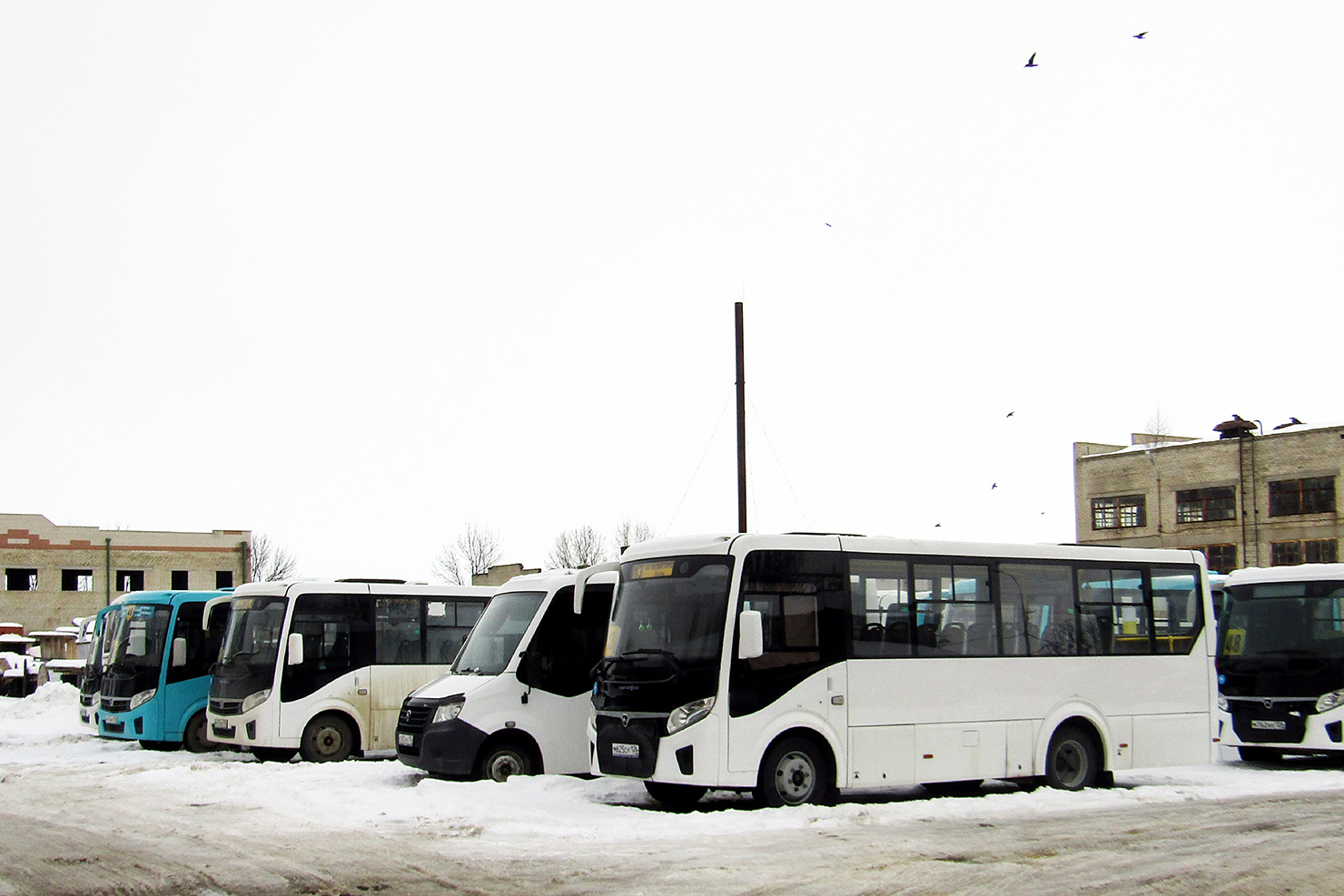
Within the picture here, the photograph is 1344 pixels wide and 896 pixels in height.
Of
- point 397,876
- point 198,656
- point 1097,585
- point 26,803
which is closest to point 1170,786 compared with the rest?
point 1097,585

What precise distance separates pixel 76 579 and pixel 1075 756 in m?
72.4

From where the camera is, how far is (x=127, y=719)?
A: 72.4 ft

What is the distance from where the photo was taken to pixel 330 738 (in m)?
19.7

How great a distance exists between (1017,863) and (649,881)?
2.84 metres

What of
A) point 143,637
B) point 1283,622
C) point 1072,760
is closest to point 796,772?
point 1072,760

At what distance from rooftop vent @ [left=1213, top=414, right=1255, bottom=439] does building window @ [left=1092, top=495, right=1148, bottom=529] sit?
458 centimetres

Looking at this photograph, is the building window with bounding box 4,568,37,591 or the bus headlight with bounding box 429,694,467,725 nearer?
the bus headlight with bounding box 429,694,467,725

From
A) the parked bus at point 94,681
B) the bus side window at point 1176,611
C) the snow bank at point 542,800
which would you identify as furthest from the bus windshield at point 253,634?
the bus side window at point 1176,611

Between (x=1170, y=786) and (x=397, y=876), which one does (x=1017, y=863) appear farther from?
(x=1170, y=786)

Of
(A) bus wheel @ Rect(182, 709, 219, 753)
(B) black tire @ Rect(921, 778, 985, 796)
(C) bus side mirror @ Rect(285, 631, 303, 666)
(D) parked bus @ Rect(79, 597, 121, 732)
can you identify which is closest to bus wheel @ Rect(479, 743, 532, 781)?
(B) black tire @ Rect(921, 778, 985, 796)

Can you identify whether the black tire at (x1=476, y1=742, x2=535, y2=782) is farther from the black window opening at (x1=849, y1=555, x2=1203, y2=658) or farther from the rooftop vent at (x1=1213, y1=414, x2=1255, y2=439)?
the rooftop vent at (x1=1213, y1=414, x2=1255, y2=439)

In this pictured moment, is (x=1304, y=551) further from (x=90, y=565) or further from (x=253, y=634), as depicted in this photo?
(x=90, y=565)

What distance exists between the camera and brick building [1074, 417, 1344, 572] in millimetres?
56562

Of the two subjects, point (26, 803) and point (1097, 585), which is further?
point (1097, 585)
